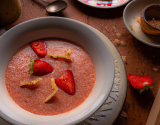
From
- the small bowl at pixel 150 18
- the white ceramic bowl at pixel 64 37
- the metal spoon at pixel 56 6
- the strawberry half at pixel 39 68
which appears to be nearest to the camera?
the white ceramic bowl at pixel 64 37

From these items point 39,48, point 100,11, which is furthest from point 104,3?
point 39,48

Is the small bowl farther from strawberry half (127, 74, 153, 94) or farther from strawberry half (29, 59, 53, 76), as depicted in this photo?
strawberry half (29, 59, 53, 76)

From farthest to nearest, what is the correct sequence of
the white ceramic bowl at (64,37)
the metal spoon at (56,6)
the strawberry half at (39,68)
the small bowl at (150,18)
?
the metal spoon at (56,6) → the small bowl at (150,18) → the strawberry half at (39,68) → the white ceramic bowl at (64,37)

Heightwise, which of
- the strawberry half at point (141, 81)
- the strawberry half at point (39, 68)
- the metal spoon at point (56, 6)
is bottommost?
the strawberry half at point (141, 81)

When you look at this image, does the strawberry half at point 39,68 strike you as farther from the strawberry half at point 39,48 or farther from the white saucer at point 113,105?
the white saucer at point 113,105

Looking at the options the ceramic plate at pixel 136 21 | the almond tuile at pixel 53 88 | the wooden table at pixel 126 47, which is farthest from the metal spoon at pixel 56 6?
the almond tuile at pixel 53 88

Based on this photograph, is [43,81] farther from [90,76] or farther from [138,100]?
[138,100]

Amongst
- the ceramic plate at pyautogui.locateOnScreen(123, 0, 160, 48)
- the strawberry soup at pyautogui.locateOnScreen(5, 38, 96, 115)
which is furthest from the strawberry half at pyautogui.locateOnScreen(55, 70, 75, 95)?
the ceramic plate at pyautogui.locateOnScreen(123, 0, 160, 48)
